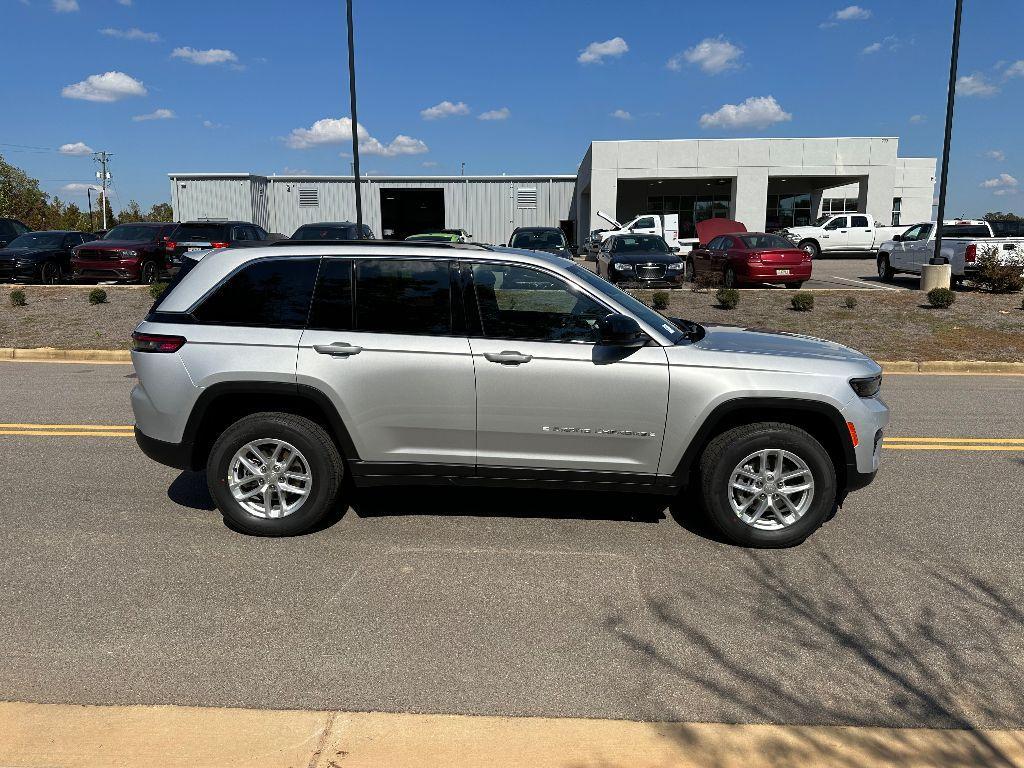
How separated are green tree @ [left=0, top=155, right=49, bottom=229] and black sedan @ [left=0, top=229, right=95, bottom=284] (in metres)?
51.5

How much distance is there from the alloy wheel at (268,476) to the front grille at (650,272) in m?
15.5

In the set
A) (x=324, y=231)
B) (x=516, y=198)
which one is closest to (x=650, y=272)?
(x=324, y=231)

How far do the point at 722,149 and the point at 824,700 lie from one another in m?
40.7

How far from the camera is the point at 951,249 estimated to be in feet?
65.3

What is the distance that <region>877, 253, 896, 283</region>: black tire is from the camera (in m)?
23.6

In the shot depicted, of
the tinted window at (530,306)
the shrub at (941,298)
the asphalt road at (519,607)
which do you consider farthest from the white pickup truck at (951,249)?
the tinted window at (530,306)

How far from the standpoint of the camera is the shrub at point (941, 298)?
15961mm

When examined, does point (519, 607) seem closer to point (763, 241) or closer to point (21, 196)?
point (763, 241)

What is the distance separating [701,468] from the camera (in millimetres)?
4715

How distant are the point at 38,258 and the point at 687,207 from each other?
123ft

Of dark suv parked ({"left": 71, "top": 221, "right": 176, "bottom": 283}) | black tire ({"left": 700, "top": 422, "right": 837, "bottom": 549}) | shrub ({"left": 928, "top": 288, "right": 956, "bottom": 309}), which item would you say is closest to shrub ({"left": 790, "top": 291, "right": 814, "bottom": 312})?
shrub ({"left": 928, "top": 288, "right": 956, "bottom": 309})

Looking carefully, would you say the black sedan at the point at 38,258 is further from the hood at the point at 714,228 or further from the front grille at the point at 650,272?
the hood at the point at 714,228

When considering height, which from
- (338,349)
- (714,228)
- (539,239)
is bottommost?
(338,349)

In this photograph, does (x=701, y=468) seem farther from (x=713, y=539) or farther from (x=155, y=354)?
(x=155, y=354)
